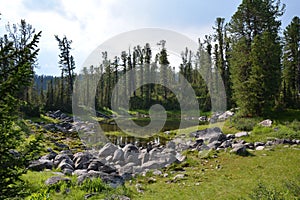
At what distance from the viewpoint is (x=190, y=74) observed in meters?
69.9

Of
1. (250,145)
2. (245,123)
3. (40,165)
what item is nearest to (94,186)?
(40,165)

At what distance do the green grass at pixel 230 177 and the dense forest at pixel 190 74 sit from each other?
Answer: 5528mm

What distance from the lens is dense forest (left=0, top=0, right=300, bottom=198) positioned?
4258mm

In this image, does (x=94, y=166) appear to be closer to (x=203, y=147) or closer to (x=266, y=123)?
(x=203, y=147)

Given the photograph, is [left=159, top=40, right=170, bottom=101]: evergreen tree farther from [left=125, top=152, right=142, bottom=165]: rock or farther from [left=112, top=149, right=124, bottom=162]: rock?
[left=125, top=152, right=142, bottom=165]: rock

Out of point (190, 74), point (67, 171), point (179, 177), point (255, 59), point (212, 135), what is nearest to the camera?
point (179, 177)

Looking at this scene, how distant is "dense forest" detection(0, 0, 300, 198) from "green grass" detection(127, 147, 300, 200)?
553 cm

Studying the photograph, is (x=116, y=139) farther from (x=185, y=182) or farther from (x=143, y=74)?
(x=143, y=74)

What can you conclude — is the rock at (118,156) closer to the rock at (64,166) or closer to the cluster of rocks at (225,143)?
the rock at (64,166)

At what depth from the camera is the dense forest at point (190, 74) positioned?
14.0 ft

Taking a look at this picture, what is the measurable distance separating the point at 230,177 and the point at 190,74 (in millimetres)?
60317

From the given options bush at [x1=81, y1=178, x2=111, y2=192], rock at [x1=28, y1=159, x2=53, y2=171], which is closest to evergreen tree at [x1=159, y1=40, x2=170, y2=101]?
rock at [x1=28, y1=159, x2=53, y2=171]

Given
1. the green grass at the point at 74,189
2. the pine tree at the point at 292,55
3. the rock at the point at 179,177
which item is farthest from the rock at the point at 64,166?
the pine tree at the point at 292,55

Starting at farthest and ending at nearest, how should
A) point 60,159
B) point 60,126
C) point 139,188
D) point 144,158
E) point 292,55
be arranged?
point 292,55
point 60,126
point 144,158
point 60,159
point 139,188
